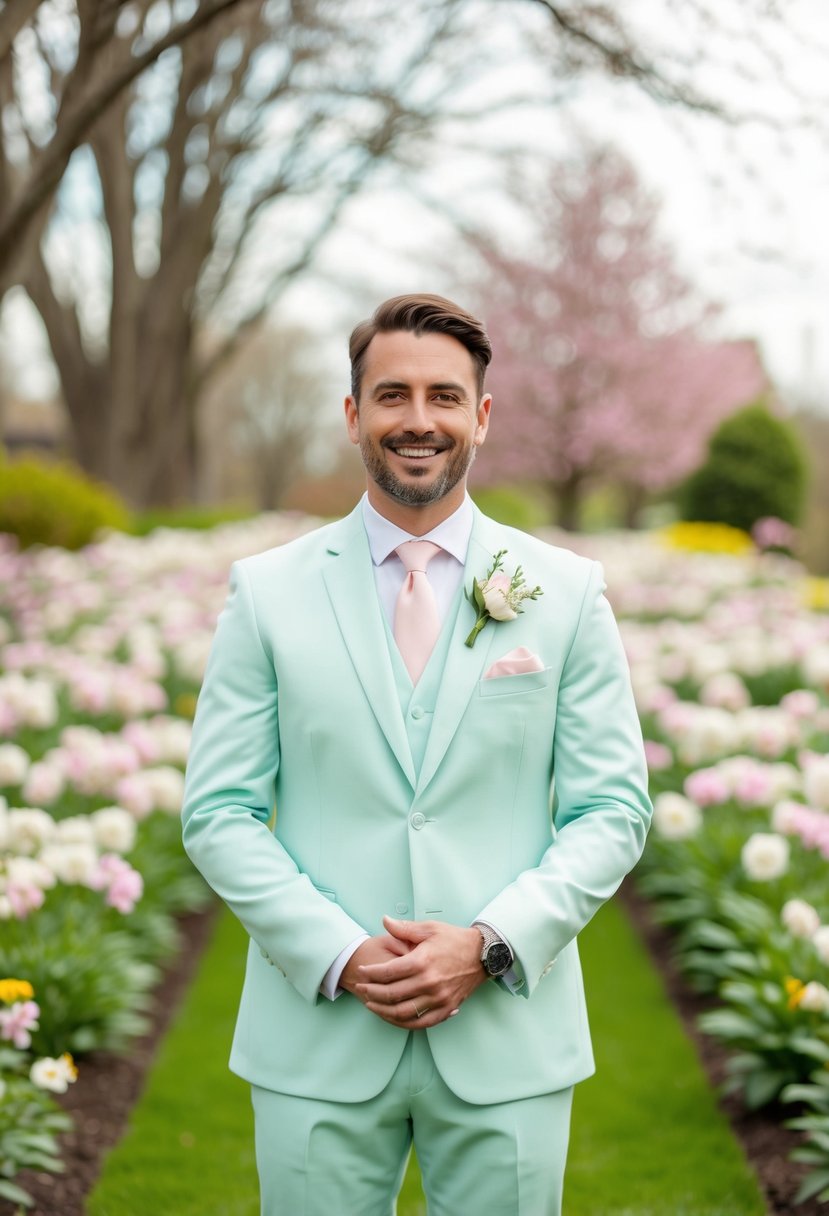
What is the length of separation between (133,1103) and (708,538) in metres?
13.4

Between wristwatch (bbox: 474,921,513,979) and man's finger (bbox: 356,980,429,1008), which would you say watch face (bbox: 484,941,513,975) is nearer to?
wristwatch (bbox: 474,921,513,979)

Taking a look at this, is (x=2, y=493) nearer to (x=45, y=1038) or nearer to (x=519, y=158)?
(x=519, y=158)

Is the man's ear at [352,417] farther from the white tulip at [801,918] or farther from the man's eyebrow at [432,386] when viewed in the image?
the white tulip at [801,918]

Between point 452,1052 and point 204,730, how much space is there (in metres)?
0.62

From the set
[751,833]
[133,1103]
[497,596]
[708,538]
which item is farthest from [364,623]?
[708,538]

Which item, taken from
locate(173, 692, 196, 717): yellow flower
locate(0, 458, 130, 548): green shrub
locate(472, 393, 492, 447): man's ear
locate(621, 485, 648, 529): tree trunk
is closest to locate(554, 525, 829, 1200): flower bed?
locate(472, 393, 492, 447): man's ear

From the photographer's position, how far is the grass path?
10.7 ft

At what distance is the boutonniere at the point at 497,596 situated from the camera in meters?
1.93

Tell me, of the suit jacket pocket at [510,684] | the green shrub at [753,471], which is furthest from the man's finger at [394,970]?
the green shrub at [753,471]

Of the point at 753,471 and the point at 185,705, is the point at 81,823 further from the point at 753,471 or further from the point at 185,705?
the point at 753,471

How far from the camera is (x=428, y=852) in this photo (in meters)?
1.88

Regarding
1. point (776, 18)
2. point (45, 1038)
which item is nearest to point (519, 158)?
point (776, 18)

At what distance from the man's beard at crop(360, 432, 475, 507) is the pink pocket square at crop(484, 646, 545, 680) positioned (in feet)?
0.91

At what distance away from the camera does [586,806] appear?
1.94m
